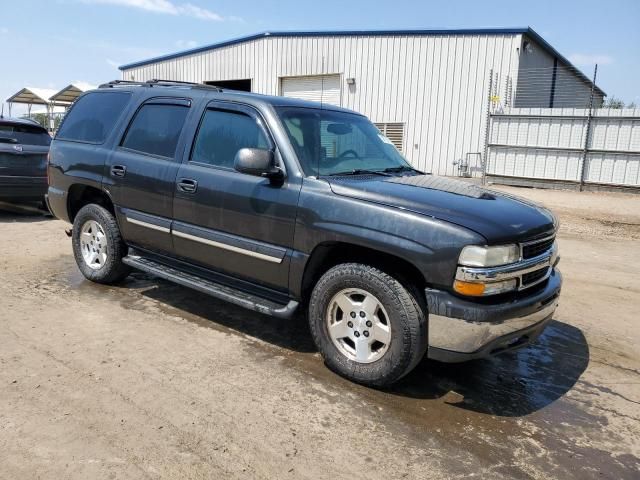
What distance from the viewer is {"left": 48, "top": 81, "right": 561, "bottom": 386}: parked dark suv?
317cm

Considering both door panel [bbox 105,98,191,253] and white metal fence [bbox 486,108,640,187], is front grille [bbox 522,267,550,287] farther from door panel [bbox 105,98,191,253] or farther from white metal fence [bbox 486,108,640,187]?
white metal fence [bbox 486,108,640,187]

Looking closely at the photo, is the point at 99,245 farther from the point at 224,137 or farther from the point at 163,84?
the point at 224,137

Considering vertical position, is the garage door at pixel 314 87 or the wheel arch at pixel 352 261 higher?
the garage door at pixel 314 87

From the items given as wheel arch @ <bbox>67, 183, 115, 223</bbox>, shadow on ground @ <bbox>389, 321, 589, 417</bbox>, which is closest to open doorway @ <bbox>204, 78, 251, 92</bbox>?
wheel arch @ <bbox>67, 183, 115, 223</bbox>

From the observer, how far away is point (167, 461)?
2.69 meters

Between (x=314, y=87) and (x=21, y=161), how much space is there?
47.5 feet

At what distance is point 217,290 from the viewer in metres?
4.21

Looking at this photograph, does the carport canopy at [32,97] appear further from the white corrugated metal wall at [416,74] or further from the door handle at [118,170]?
the door handle at [118,170]

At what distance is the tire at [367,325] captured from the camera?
10.7 feet

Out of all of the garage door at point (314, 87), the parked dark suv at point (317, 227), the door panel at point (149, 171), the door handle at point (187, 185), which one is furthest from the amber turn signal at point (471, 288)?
the garage door at point (314, 87)

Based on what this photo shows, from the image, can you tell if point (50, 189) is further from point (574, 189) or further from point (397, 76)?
point (397, 76)

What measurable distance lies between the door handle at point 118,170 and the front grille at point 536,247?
353cm

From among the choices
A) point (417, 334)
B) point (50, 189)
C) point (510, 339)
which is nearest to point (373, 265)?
point (417, 334)

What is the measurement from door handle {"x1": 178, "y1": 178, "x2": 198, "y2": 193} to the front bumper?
214 cm
